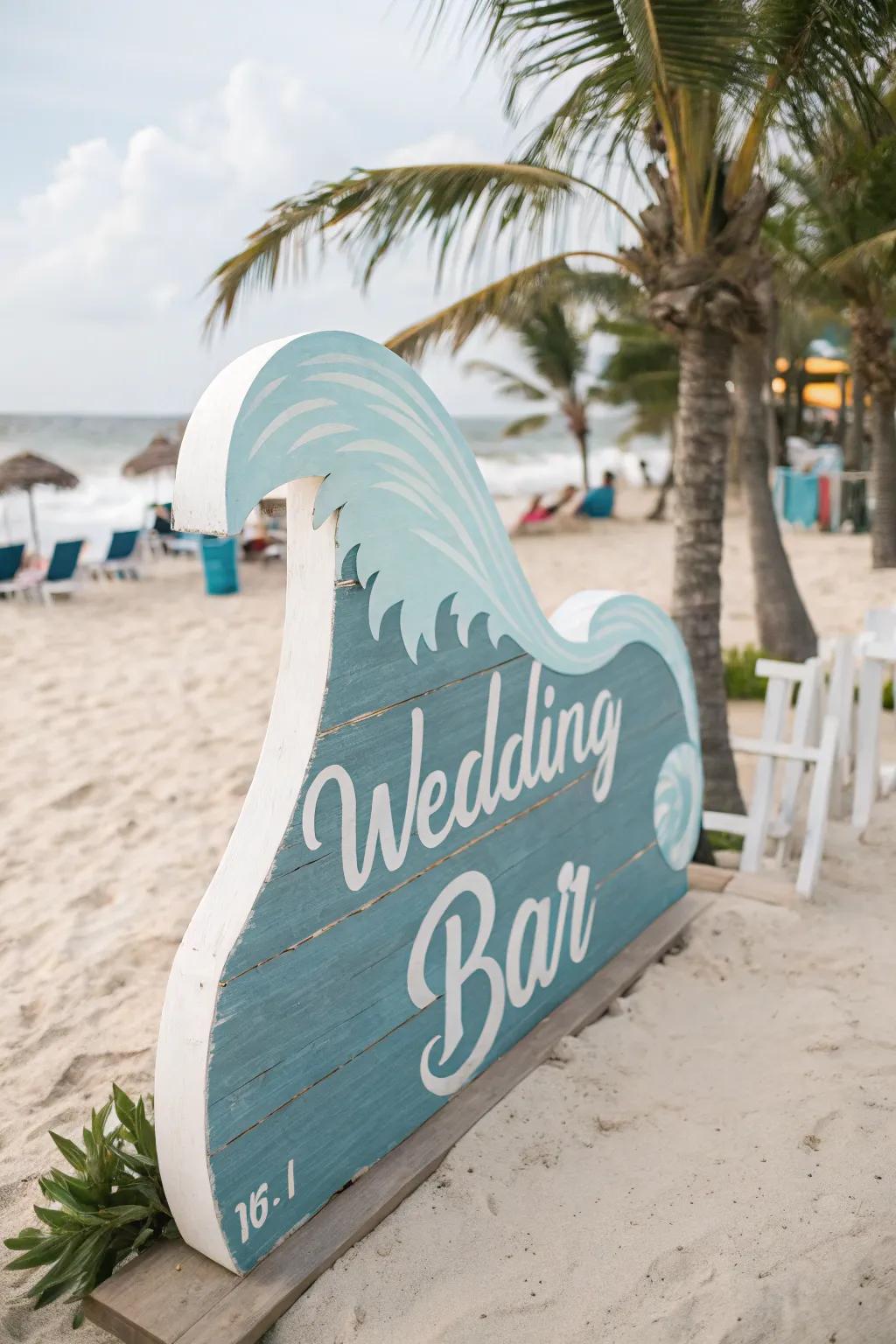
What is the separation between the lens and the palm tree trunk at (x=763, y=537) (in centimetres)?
757

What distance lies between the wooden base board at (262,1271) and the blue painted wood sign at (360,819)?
39 millimetres

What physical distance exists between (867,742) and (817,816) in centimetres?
80

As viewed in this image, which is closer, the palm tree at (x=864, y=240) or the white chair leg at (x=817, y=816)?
the white chair leg at (x=817, y=816)

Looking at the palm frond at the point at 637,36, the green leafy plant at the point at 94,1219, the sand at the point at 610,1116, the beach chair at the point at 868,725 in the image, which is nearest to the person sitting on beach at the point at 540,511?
the sand at the point at 610,1116

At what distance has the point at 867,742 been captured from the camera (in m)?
4.57

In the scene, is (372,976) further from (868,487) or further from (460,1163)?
(868,487)

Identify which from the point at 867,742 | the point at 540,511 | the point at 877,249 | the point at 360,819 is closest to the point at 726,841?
the point at 867,742

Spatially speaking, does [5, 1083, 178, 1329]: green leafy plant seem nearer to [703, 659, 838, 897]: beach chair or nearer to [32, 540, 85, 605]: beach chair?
[703, 659, 838, 897]: beach chair

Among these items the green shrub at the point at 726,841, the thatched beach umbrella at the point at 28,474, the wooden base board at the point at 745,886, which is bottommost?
the green shrub at the point at 726,841

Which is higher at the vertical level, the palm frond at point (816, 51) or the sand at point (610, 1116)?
the palm frond at point (816, 51)

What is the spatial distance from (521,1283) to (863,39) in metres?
4.18

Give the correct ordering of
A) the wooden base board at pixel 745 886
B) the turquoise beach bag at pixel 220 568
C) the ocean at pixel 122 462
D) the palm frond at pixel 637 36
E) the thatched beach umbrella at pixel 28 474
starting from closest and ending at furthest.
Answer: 1. the palm frond at pixel 637 36
2. the wooden base board at pixel 745 886
3. the turquoise beach bag at pixel 220 568
4. the thatched beach umbrella at pixel 28 474
5. the ocean at pixel 122 462

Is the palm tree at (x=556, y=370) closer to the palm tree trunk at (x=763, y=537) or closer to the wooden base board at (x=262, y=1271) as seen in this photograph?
the palm tree trunk at (x=763, y=537)

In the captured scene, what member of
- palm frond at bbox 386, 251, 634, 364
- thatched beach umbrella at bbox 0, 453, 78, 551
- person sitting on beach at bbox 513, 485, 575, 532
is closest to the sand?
palm frond at bbox 386, 251, 634, 364
